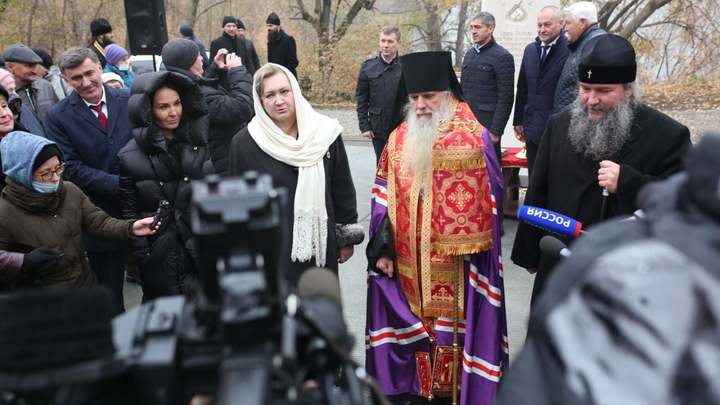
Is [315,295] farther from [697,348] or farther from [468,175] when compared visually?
[468,175]

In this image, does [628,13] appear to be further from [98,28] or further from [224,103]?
[224,103]

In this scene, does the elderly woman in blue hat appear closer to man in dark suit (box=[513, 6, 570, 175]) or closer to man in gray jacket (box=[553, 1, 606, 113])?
man in gray jacket (box=[553, 1, 606, 113])

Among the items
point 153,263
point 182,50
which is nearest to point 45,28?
point 182,50

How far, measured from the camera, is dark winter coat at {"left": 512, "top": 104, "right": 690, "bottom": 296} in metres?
2.97

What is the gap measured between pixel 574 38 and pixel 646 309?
17.8 ft

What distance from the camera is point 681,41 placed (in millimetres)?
16688

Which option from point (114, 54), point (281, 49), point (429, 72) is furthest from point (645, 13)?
point (429, 72)

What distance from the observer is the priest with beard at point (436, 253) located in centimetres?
345

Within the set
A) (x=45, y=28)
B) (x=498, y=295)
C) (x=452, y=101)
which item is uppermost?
(x=45, y=28)

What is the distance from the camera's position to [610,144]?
10.0ft

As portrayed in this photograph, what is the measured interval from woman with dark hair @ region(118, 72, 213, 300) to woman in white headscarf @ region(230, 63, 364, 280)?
10.8 inches

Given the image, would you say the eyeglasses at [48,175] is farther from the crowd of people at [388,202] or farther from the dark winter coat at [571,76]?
the dark winter coat at [571,76]

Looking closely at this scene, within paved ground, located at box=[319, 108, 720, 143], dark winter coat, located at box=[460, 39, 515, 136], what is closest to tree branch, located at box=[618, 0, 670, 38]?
paved ground, located at box=[319, 108, 720, 143]

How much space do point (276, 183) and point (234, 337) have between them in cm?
250
